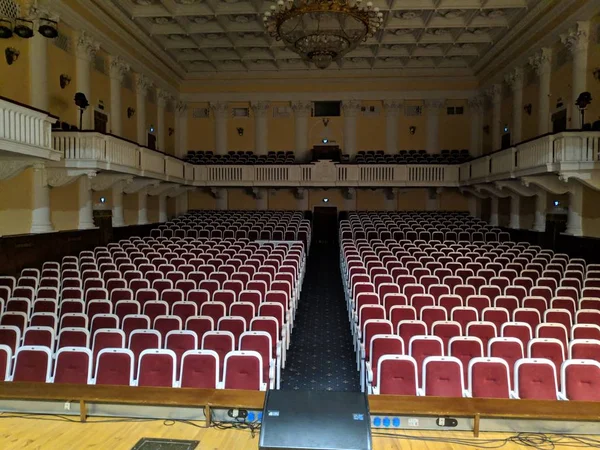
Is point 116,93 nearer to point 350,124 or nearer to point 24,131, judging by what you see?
point 24,131

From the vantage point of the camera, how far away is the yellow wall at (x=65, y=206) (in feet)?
44.9

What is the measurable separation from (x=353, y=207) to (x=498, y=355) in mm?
19663

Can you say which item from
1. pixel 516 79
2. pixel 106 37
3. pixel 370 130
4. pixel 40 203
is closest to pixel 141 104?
pixel 106 37

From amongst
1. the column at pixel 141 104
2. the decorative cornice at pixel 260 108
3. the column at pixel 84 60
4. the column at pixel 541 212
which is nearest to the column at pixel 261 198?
the decorative cornice at pixel 260 108

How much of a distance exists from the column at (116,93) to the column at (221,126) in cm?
761

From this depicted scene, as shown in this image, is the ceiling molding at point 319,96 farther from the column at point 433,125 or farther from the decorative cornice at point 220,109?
the column at point 433,125

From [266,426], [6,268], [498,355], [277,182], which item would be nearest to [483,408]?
[266,426]

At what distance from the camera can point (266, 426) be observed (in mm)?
2285

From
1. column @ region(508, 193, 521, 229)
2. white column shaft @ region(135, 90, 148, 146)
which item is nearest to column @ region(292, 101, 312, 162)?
white column shaft @ region(135, 90, 148, 146)

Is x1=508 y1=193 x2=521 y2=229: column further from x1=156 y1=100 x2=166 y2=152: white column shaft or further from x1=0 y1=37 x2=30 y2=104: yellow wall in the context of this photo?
x1=0 y1=37 x2=30 y2=104: yellow wall

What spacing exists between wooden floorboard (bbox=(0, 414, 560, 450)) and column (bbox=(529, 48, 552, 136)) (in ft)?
52.2

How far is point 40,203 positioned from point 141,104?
8.73m

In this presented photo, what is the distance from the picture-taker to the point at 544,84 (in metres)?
15.9

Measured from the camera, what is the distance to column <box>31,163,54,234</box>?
39.7 feet
